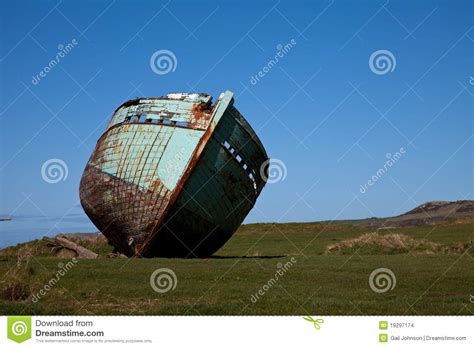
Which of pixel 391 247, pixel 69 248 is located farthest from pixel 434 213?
pixel 69 248

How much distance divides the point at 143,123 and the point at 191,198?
2760 mm

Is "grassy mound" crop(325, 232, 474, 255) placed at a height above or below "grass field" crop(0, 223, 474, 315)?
above

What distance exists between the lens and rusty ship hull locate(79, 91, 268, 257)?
55.2 ft

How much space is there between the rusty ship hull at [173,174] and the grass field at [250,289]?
192 centimetres

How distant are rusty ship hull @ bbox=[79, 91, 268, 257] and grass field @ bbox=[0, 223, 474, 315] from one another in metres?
1.92

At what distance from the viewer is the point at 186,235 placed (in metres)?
17.8

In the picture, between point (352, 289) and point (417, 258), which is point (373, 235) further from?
point (352, 289)

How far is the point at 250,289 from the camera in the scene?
11.1 meters

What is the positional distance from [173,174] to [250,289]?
6393mm

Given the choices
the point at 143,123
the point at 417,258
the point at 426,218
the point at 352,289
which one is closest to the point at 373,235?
the point at 417,258

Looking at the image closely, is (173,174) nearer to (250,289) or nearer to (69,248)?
(69,248)
